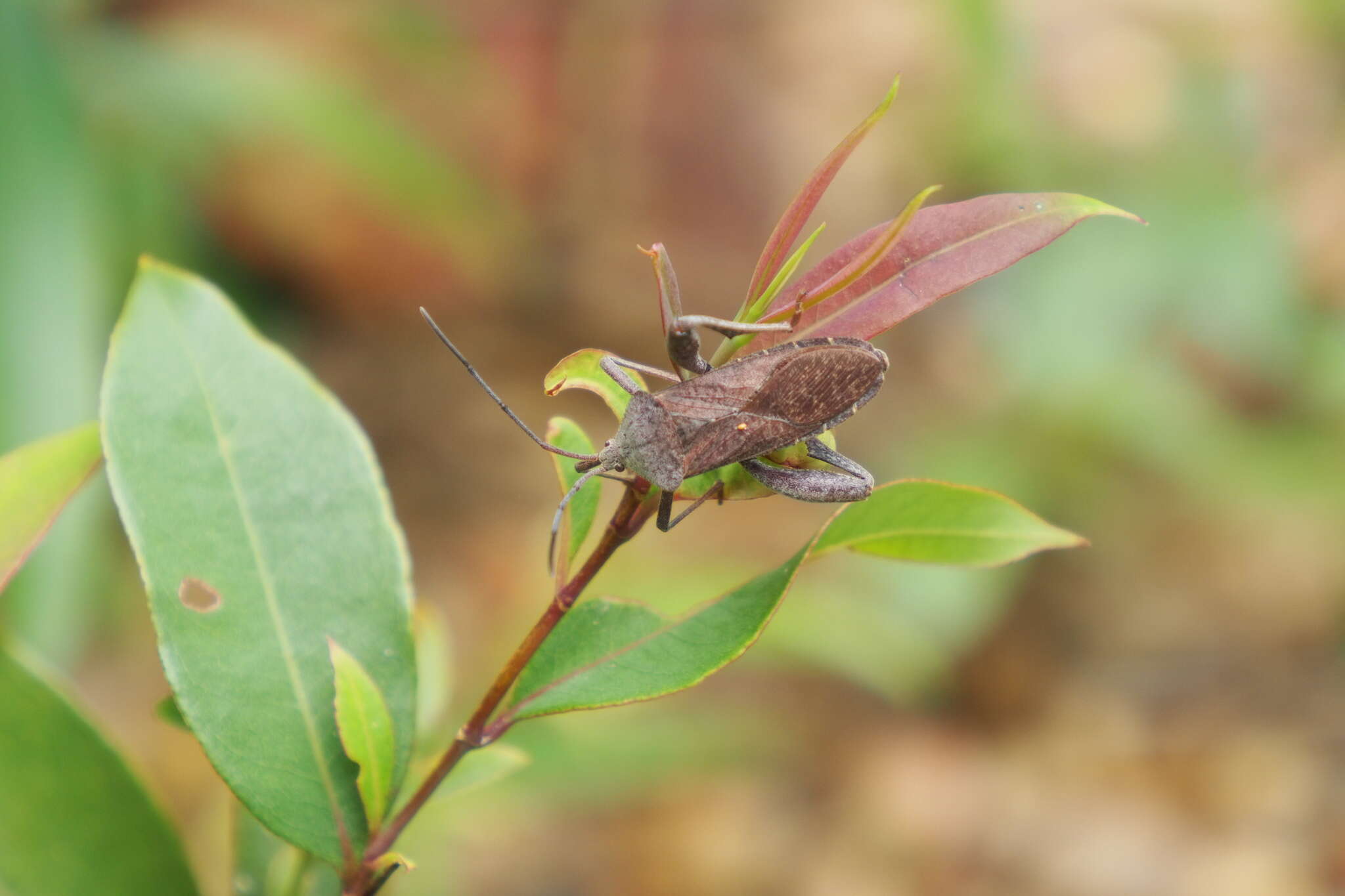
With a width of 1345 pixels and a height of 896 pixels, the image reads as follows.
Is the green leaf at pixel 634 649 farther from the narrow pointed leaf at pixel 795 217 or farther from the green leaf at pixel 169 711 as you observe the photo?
the green leaf at pixel 169 711

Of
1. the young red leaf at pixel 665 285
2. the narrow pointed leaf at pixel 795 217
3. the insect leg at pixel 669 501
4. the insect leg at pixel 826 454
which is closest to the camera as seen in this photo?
the narrow pointed leaf at pixel 795 217

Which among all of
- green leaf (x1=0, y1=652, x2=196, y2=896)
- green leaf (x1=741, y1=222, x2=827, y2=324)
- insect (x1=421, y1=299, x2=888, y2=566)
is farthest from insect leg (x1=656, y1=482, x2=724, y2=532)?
green leaf (x1=0, y1=652, x2=196, y2=896)

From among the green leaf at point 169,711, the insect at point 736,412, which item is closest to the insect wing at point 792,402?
the insect at point 736,412

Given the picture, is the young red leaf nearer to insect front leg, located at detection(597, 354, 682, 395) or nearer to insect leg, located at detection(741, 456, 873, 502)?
insect front leg, located at detection(597, 354, 682, 395)

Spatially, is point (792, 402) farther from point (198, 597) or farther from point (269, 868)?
point (269, 868)

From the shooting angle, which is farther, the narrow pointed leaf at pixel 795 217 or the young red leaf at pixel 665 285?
the young red leaf at pixel 665 285

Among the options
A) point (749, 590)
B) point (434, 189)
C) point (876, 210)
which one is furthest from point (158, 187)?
point (749, 590)
